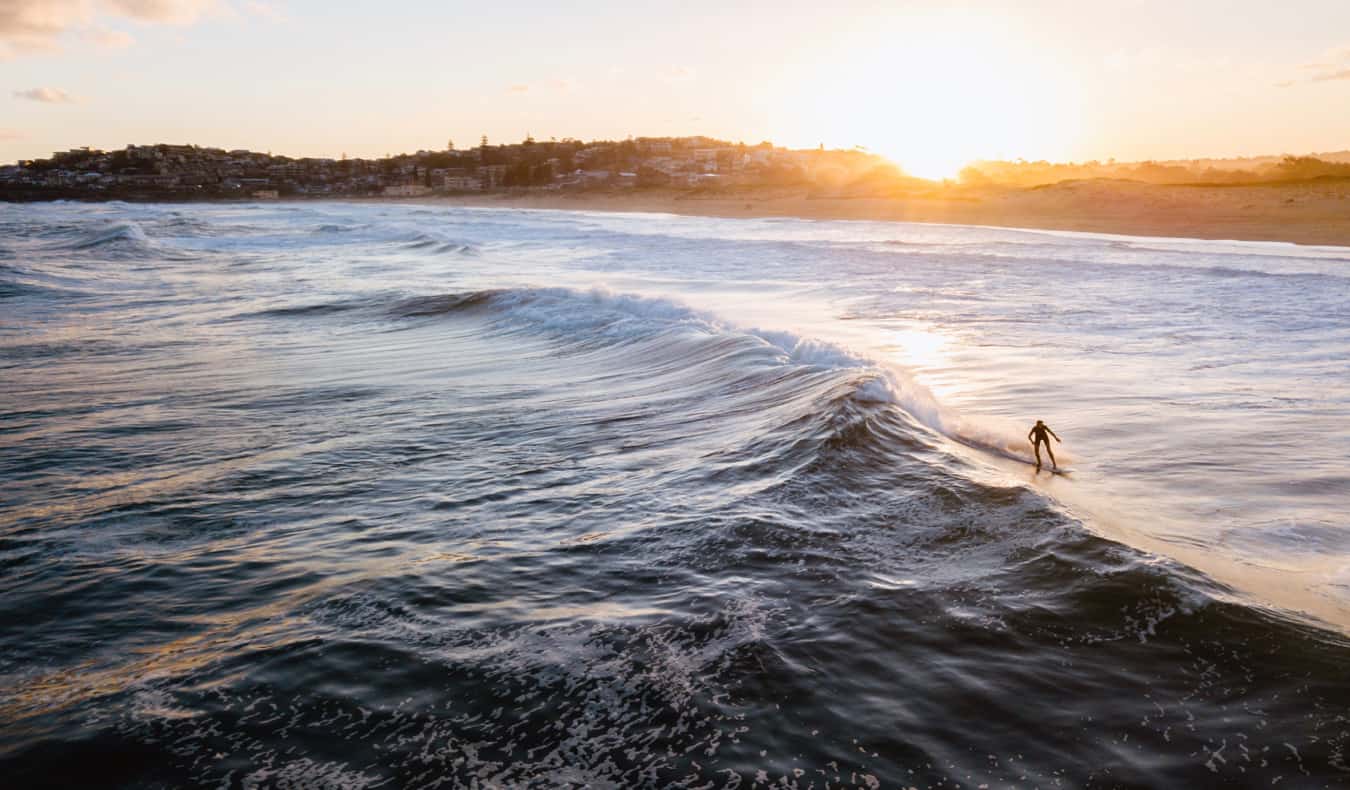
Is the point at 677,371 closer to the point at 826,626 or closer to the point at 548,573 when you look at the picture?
the point at 548,573

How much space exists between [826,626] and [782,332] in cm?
788

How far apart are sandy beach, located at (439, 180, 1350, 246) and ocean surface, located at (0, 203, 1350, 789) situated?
913 inches

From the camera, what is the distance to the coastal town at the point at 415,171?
324 feet

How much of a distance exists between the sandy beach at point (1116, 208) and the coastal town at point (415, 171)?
26.9 meters

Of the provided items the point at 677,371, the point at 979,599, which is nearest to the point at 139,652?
the point at 979,599

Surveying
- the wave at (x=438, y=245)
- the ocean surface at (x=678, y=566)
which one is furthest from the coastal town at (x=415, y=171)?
the ocean surface at (x=678, y=566)

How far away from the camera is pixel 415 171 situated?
12400 cm

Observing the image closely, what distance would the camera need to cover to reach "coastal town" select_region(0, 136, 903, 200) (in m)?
98.7

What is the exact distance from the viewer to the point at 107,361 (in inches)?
405

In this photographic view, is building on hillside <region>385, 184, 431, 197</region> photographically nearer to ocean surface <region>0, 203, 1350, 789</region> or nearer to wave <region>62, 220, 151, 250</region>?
Answer: wave <region>62, 220, 151, 250</region>

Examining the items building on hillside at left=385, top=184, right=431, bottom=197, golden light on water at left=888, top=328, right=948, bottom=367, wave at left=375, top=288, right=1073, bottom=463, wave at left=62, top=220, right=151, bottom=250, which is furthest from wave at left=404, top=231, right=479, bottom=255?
building on hillside at left=385, top=184, right=431, bottom=197

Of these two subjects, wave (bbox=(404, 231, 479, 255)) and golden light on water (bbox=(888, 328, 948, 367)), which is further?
wave (bbox=(404, 231, 479, 255))

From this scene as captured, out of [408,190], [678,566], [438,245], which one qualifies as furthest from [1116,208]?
[408,190]

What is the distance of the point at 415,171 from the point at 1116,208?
Result: 345 feet
